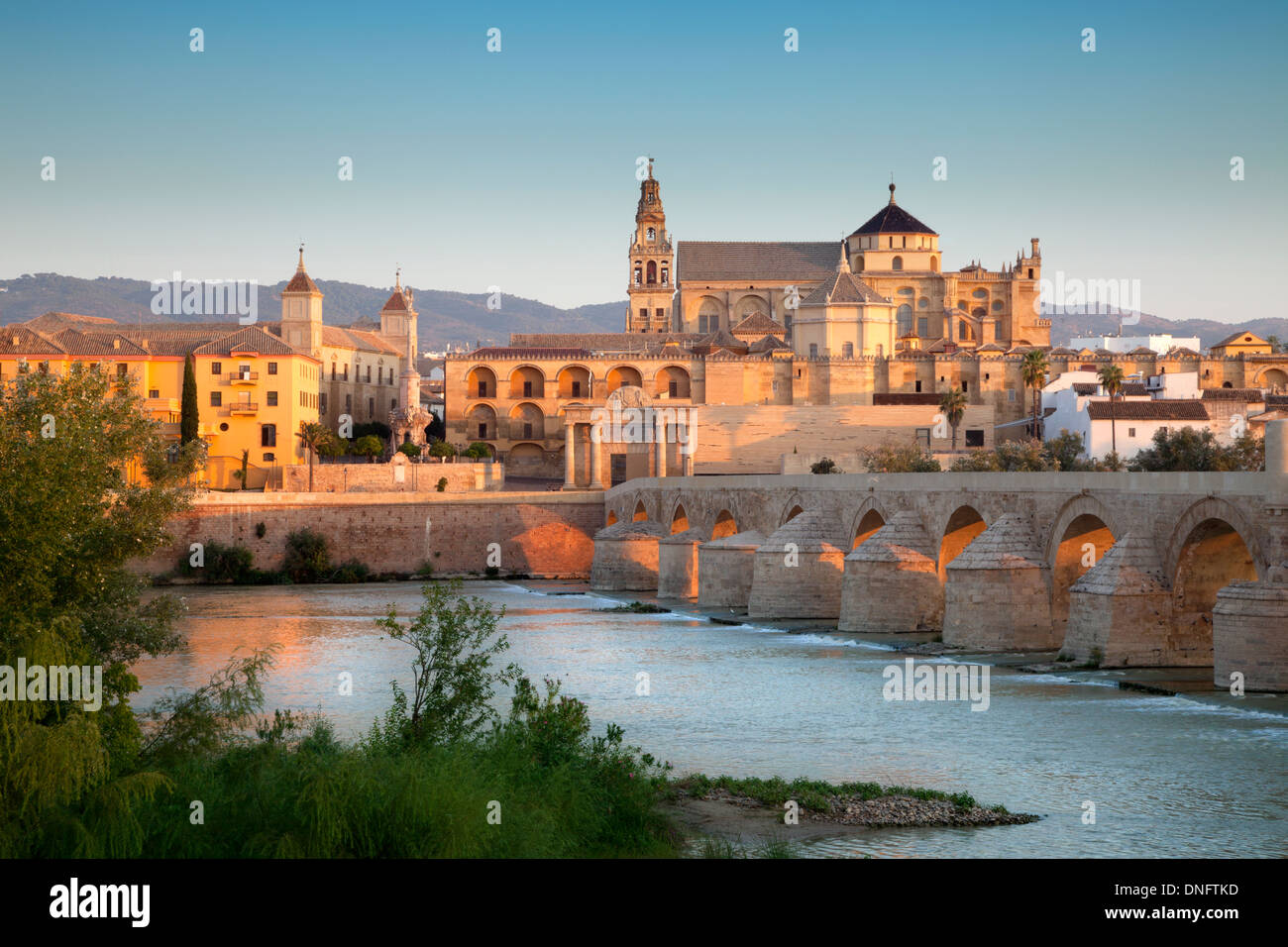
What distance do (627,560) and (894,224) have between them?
51.1 meters

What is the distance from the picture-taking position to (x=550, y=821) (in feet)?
47.4

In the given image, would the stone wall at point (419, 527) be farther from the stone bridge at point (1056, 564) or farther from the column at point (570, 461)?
the stone bridge at point (1056, 564)

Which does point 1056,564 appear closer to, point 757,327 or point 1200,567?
point 1200,567

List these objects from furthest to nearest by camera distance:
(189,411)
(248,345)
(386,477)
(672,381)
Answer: (672,381) < (248,345) < (386,477) < (189,411)

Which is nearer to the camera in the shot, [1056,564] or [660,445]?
[1056,564]

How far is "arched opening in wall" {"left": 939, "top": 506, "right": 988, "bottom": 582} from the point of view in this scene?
34594 mm

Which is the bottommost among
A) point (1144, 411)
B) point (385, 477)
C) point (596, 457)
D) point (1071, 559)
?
point (1071, 559)

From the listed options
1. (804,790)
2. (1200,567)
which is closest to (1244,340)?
(1200,567)

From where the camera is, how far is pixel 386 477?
233 feet

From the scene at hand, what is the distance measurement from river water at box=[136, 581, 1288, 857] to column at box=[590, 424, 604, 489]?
3448 centimetres

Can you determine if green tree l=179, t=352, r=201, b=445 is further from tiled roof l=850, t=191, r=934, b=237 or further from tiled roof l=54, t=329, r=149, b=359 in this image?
tiled roof l=850, t=191, r=934, b=237
